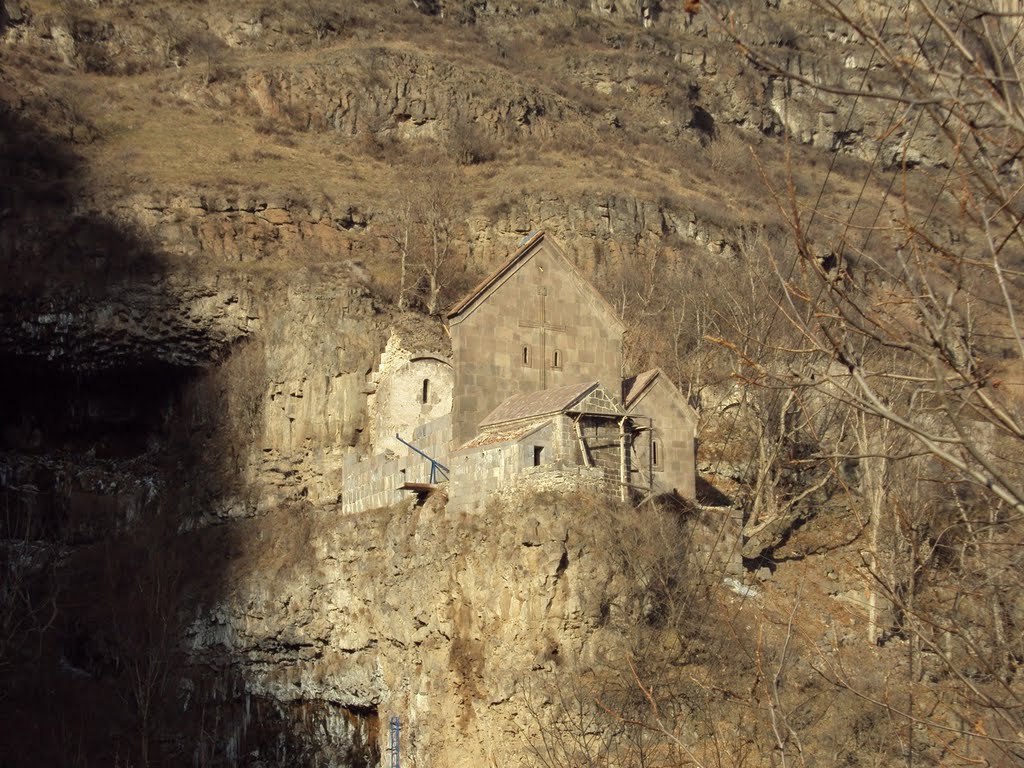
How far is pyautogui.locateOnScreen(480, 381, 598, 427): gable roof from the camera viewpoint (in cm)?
2678

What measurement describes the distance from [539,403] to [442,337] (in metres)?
9.38

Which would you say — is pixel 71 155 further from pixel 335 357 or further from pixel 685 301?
pixel 685 301

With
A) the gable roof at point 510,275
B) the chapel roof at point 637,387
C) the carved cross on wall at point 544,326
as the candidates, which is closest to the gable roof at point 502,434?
the carved cross on wall at point 544,326

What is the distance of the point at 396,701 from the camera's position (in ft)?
93.7

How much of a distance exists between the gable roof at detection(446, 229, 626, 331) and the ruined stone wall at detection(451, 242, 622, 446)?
0.06 metres

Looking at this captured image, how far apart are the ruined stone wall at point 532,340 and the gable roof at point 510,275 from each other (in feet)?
0.19

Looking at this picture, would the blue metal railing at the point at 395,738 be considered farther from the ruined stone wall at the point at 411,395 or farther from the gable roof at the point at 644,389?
the gable roof at the point at 644,389

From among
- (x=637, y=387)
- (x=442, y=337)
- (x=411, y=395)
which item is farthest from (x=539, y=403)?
(x=442, y=337)

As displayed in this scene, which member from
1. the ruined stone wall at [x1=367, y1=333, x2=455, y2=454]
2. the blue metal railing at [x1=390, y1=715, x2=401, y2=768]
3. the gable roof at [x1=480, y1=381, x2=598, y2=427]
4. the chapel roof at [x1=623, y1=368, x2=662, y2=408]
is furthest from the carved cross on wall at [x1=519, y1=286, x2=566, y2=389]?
the blue metal railing at [x1=390, y1=715, x2=401, y2=768]

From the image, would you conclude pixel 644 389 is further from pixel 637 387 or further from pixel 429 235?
pixel 429 235

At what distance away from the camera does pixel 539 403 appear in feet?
91.8

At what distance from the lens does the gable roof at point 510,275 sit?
30375 mm

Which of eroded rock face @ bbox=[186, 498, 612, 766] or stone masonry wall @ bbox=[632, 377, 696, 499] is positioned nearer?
eroded rock face @ bbox=[186, 498, 612, 766]

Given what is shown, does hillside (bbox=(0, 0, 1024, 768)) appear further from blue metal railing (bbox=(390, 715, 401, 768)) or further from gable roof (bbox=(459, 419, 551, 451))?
gable roof (bbox=(459, 419, 551, 451))
